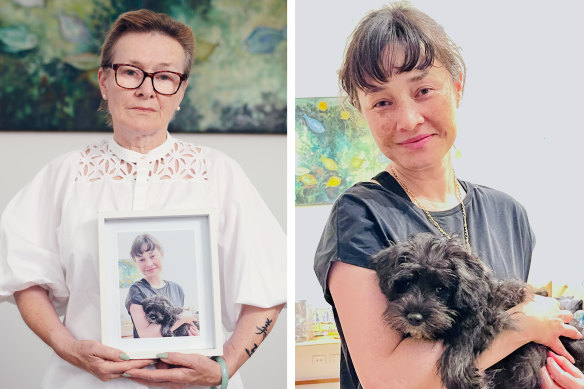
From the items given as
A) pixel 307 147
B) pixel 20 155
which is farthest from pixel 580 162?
pixel 20 155

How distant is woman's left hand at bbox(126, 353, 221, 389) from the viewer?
2.05 m

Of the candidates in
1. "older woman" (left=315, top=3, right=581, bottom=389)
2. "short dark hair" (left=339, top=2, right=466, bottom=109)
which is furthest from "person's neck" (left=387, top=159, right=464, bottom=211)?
"short dark hair" (left=339, top=2, right=466, bottom=109)

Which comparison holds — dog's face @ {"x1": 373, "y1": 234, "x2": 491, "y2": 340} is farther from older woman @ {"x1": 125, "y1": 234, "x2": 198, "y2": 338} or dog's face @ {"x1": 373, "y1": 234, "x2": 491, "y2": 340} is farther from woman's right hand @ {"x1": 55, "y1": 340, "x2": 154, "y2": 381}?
woman's right hand @ {"x1": 55, "y1": 340, "x2": 154, "y2": 381}

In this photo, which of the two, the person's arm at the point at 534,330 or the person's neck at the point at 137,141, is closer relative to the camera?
the person's arm at the point at 534,330

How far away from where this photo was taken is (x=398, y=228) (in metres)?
2.09

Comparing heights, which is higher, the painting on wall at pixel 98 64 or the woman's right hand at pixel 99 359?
the painting on wall at pixel 98 64

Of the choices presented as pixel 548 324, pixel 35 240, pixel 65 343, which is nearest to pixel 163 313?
pixel 65 343

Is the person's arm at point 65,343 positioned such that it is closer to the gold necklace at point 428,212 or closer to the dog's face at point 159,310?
the dog's face at point 159,310

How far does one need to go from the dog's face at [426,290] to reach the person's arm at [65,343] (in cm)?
72

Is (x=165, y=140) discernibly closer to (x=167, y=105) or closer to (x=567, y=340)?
(x=167, y=105)

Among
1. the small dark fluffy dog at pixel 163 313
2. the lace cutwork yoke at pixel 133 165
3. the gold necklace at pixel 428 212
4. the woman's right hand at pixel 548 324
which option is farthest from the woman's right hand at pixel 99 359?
the woman's right hand at pixel 548 324

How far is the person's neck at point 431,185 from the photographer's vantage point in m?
2.15

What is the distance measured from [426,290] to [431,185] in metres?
0.34

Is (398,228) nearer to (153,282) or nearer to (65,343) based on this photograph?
(153,282)
